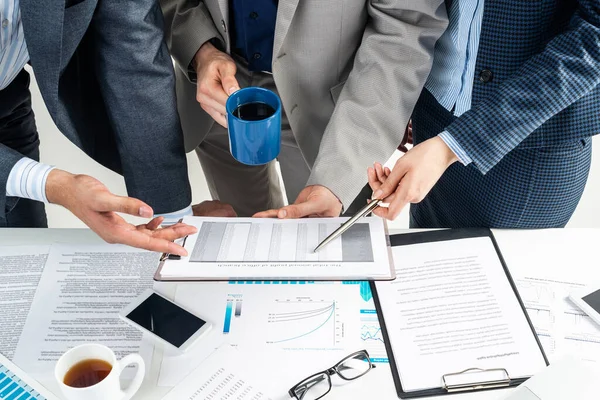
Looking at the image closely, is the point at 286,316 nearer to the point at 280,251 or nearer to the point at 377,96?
the point at 280,251

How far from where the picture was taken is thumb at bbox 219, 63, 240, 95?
135 centimetres

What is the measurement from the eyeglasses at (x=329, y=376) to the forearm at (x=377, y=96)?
41 cm

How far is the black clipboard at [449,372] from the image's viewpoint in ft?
3.22

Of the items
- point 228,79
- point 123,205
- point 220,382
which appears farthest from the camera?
point 228,79

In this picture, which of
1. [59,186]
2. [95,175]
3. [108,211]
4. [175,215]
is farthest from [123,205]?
[95,175]

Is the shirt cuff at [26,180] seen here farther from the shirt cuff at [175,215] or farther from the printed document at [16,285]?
the shirt cuff at [175,215]

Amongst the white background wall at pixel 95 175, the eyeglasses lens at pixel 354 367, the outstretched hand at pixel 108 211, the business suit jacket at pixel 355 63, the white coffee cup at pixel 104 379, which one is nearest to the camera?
the white coffee cup at pixel 104 379

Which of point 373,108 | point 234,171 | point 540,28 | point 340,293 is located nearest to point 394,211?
point 340,293

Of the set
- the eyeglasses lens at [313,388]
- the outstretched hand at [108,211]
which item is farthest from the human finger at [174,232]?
the eyeglasses lens at [313,388]

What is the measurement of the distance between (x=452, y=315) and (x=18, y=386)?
2.56ft

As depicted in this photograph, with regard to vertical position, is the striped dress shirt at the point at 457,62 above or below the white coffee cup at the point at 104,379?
above

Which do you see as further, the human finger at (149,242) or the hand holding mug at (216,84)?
the hand holding mug at (216,84)

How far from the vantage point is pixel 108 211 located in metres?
1.16

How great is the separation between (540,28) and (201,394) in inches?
37.2
